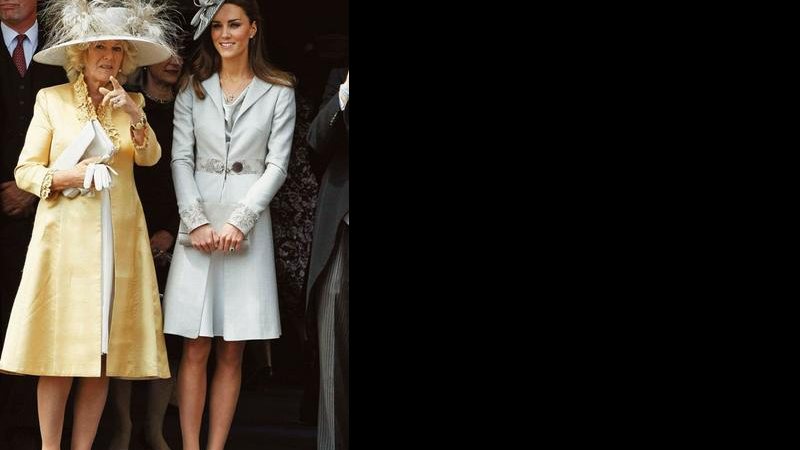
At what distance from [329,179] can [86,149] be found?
1.15 m

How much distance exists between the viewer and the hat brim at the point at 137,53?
17.9ft

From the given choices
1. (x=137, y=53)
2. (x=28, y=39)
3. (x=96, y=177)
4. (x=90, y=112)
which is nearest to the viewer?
(x=96, y=177)

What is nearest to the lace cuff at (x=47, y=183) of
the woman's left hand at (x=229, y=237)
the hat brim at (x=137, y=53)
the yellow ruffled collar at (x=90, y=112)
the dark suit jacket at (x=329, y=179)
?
the yellow ruffled collar at (x=90, y=112)

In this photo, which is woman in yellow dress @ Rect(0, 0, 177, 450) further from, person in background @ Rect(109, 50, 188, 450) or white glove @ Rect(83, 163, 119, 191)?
person in background @ Rect(109, 50, 188, 450)

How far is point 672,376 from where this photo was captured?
5.26m

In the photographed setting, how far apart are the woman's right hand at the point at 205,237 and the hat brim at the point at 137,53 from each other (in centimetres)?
84

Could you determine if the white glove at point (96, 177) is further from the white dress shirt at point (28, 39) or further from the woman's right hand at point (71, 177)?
the white dress shirt at point (28, 39)

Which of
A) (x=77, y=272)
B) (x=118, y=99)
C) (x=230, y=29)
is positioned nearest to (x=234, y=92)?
(x=230, y=29)

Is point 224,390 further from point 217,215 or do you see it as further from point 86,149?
point 86,149

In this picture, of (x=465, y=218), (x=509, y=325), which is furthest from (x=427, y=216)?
(x=509, y=325)

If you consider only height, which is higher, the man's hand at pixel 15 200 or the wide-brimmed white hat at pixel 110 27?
the wide-brimmed white hat at pixel 110 27

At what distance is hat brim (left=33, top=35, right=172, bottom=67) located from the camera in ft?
17.9

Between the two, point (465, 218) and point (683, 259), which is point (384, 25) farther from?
point (683, 259)

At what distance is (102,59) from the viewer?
214 inches
